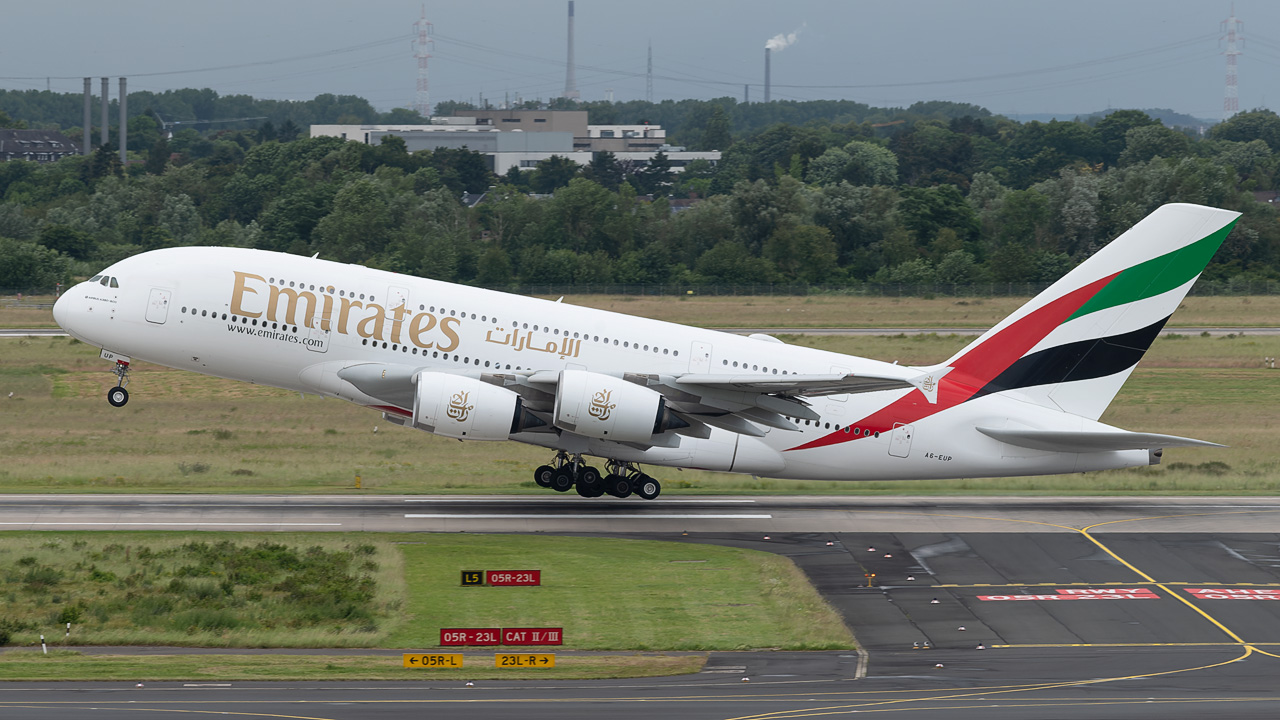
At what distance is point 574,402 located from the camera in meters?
36.1

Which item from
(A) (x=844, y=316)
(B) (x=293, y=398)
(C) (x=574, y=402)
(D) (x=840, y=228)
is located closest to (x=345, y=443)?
(B) (x=293, y=398)

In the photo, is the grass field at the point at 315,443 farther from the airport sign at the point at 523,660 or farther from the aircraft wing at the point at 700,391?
the airport sign at the point at 523,660

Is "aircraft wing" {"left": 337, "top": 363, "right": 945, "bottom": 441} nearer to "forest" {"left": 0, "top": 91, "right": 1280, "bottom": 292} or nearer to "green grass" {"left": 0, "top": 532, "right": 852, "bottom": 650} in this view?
"green grass" {"left": 0, "top": 532, "right": 852, "bottom": 650}

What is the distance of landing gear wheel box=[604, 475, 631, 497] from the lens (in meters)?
40.4

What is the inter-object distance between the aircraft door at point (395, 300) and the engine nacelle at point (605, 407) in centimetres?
510

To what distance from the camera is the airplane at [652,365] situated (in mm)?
37469

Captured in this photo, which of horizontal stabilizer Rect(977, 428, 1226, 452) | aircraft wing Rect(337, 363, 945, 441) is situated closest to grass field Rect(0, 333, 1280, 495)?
horizontal stabilizer Rect(977, 428, 1226, 452)

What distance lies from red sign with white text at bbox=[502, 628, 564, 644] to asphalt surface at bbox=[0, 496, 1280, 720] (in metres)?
2.49

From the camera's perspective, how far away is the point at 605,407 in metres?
36.2

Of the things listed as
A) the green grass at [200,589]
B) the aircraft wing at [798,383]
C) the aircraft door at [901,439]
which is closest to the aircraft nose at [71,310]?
the green grass at [200,589]

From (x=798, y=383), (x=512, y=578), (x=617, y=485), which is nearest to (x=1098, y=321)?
(x=798, y=383)

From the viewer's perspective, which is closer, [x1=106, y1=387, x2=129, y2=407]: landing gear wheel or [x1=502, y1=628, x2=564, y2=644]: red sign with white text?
[x1=502, y1=628, x2=564, y2=644]: red sign with white text

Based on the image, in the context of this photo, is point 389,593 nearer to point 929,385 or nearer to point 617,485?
point 617,485

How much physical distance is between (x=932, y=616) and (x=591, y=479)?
555 inches
